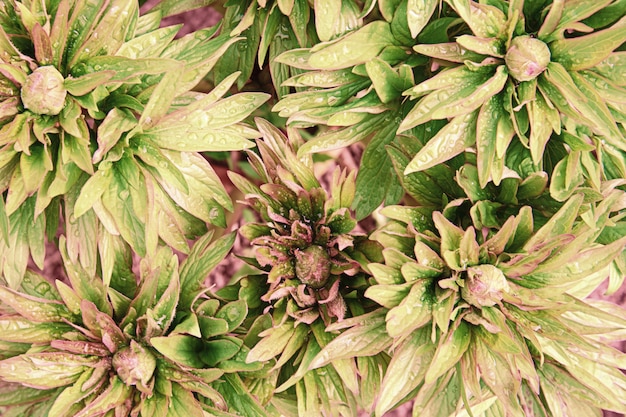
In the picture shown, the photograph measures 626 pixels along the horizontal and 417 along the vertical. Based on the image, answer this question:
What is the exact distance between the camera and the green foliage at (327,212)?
78 centimetres

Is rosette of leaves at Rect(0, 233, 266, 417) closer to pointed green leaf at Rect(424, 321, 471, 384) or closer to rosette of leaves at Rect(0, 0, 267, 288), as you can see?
rosette of leaves at Rect(0, 0, 267, 288)

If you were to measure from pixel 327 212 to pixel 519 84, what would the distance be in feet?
1.02

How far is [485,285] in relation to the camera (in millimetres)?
758

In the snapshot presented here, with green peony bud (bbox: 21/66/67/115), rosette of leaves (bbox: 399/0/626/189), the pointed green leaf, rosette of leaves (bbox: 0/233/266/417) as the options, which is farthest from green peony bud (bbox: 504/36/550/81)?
green peony bud (bbox: 21/66/67/115)

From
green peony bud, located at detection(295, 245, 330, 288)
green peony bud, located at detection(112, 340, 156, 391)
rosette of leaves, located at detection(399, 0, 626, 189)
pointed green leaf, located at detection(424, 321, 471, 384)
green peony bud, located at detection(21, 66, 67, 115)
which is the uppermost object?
green peony bud, located at detection(21, 66, 67, 115)

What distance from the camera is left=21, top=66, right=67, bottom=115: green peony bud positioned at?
0.77 metres

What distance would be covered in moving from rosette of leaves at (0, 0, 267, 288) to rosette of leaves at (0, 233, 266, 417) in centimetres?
6

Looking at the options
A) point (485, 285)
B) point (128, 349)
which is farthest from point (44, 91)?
point (485, 285)

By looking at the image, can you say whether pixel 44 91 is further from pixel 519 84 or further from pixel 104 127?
pixel 519 84

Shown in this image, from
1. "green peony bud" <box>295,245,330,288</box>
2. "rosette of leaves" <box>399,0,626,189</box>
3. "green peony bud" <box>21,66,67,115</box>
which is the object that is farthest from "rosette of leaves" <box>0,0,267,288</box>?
"rosette of leaves" <box>399,0,626,189</box>

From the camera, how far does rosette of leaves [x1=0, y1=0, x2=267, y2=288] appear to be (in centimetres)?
78

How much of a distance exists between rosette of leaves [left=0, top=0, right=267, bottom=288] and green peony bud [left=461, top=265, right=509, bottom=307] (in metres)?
0.36

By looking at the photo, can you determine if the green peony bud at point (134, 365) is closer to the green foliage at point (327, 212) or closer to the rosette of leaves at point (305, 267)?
the green foliage at point (327, 212)

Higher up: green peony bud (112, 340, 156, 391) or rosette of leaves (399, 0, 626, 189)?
rosette of leaves (399, 0, 626, 189)
